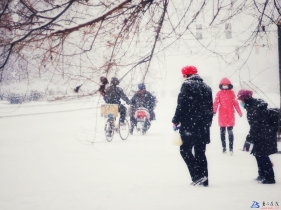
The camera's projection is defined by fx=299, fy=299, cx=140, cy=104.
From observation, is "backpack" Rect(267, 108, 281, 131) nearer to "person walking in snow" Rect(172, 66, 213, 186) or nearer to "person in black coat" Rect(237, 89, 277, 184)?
"person in black coat" Rect(237, 89, 277, 184)

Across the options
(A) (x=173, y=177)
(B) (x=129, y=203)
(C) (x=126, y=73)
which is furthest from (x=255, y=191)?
(C) (x=126, y=73)

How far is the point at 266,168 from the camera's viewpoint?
451 centimetres

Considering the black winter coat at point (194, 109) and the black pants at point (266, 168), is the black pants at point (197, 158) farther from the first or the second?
the black pants at point (266, 168)

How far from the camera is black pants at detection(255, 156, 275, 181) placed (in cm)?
447

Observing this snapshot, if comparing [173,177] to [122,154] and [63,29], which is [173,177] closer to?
[122,154]

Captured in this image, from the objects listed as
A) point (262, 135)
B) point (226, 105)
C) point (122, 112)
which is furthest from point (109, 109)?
point (262, 135)

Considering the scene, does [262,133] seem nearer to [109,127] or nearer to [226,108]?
[226,108]

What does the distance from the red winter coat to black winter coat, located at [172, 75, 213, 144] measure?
106 inches

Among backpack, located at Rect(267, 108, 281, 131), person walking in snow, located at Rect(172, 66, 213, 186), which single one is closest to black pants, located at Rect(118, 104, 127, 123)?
person walking in snow, located at Rect(172, 66, 213, 186)

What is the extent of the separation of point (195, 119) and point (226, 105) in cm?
305

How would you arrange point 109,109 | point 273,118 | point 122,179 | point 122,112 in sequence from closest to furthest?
point 273,118, point 122,179, point 109,109, point 122,112

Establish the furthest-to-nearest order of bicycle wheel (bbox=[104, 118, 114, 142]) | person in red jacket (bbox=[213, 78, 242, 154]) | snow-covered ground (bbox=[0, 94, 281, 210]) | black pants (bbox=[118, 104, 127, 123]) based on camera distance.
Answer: black pants (bbox=[118, 104, 127, 123]), bicycle wheel (bbox=[104, 118, 114, 142]), person in red jacket (bbox=[213, 78, 242, 154]), snow-covered ground (bbox=[0, 94, 281, 210])

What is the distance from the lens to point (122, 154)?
7.27 meters

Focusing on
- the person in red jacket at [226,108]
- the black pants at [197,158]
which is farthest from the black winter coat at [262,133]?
the person in red jacket at [226,108]
